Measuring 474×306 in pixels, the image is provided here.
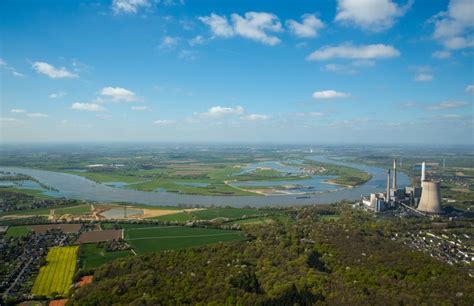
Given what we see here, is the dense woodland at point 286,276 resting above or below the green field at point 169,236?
above

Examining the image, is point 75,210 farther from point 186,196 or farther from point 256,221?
point 256,221

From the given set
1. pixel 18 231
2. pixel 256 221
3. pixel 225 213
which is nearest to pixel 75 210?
pixel 18 231

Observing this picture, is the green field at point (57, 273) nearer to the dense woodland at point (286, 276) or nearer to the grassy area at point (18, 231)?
the dense woodland at point (286, 276)

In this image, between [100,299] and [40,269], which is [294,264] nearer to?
[100,299]

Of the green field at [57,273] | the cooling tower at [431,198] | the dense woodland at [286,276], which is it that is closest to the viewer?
the dense woodland at [286,276]

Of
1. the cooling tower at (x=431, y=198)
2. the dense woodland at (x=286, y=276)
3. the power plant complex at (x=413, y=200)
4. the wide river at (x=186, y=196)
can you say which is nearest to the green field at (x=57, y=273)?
the dense woodland at (x=286, y=276)

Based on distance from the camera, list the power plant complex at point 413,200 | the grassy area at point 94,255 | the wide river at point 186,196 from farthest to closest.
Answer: the wide river at point 186,196, the power plant complex at point 413,200, the grassy area at point 94,255

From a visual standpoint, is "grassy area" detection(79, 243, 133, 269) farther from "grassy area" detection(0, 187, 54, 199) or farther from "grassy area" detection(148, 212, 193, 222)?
"grassy area" detection(0, 187, 54, 199)
